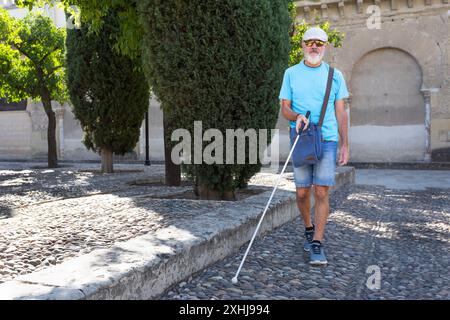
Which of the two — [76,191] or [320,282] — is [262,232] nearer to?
[320,282]

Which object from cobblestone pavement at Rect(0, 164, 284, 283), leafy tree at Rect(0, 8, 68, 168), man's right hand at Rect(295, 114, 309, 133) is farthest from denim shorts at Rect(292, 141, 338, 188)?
leafy tree at Rect(0, 8, 68, 168)

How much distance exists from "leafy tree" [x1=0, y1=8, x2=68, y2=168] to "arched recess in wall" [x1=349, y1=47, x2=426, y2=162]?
1108 cm

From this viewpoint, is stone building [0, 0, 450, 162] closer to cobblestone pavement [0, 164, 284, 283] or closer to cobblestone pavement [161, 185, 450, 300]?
cobblestone pavement [161, 185, 450, 300]

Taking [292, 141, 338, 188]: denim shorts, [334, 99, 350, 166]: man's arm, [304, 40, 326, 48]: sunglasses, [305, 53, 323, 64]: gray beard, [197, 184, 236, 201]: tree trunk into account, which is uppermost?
[304, 40, 326, 48]: sunglasses

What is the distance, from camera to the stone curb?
2.01 metres

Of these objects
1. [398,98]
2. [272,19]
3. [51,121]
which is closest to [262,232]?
[272,19]

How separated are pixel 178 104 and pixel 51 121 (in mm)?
10931

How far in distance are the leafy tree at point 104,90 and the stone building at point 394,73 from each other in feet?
29.1

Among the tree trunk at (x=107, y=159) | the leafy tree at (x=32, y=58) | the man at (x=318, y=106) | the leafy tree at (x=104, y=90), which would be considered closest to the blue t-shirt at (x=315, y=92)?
the man at (x=318, y=106)

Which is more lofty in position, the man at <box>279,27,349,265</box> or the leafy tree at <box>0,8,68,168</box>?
the leafy tree at <box>0,8,68,168</box>

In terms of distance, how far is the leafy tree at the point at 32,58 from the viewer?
542 inches

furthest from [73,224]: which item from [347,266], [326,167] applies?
[347,266]

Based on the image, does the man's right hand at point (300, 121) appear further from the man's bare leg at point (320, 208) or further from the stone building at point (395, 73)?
the stone building at point (395, 73)

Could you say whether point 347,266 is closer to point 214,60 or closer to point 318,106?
point 318,106
